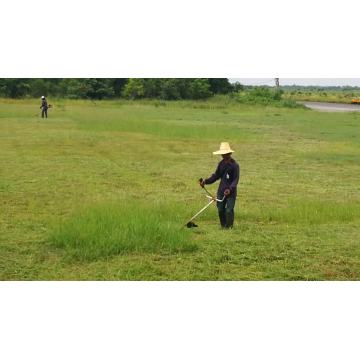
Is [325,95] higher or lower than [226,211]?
higher

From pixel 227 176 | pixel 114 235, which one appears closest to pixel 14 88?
pixel 114 235

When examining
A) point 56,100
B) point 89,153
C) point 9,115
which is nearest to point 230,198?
point 89,153

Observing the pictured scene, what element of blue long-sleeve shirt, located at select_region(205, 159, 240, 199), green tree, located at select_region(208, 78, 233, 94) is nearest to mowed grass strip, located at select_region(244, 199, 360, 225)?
blue long-sleeve shirt, located at select_region(205, 159, 240, 199)

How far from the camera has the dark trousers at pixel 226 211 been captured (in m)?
5.39

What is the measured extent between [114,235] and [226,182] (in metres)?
1.15

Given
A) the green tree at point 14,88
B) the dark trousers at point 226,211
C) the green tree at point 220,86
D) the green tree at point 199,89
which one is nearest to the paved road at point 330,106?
the green tree at point 220,86

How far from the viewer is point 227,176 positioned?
17.7ft

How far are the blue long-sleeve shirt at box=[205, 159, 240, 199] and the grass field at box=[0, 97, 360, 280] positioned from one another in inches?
9.1

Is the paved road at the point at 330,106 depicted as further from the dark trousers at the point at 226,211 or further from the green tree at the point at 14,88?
the green tree at the point at 14,88

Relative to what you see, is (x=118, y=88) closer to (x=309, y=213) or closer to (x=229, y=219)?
(x=229, y=219)

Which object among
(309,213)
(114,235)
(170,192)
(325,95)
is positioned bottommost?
(114,235)

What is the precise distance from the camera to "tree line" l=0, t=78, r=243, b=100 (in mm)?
5391
